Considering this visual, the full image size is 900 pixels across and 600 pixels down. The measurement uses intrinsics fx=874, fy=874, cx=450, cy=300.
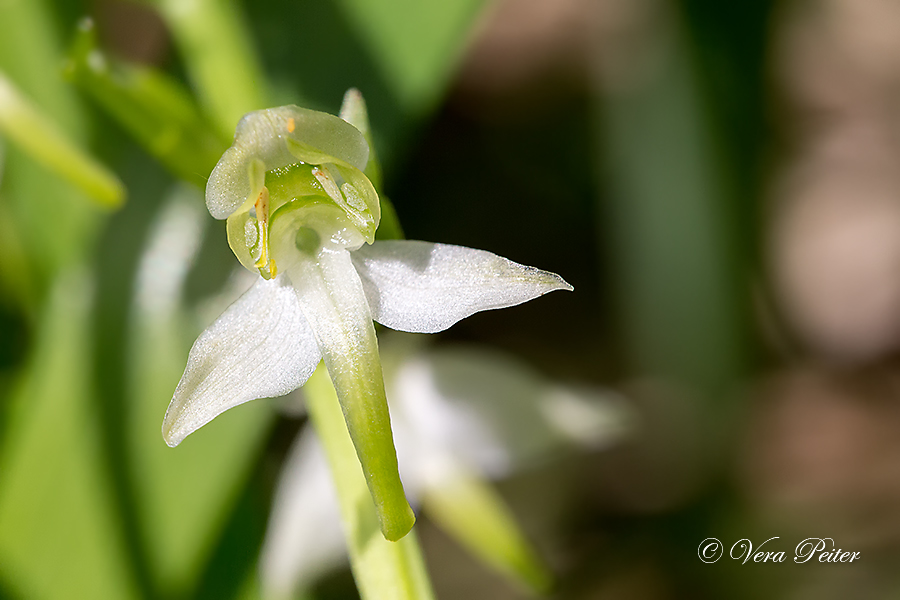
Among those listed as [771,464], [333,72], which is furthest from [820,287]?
[333,72]

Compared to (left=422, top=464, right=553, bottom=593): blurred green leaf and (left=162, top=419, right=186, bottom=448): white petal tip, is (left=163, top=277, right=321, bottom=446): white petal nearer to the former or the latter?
(left=162, top=419, right=186, bottom=448): white petal tip

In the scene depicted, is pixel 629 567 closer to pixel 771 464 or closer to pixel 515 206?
pixel 771 464

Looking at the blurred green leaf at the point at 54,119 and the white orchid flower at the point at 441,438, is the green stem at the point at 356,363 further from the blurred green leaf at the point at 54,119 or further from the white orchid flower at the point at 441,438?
the blurred green leaf at the point at 54,119

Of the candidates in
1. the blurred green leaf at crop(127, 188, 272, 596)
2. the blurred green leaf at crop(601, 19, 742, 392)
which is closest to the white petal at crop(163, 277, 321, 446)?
the blurred green leaf at crop(127, 188, 272, 596)

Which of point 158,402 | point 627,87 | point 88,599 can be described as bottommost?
point 88,599

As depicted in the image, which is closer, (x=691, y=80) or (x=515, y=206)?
(x=691, y=80)

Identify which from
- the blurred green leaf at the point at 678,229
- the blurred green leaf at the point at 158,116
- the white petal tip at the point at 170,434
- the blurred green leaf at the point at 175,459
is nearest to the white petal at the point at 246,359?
the white petal tip at the point at 170,434

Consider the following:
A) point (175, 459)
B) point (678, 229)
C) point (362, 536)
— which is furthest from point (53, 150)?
point (678, 229)
